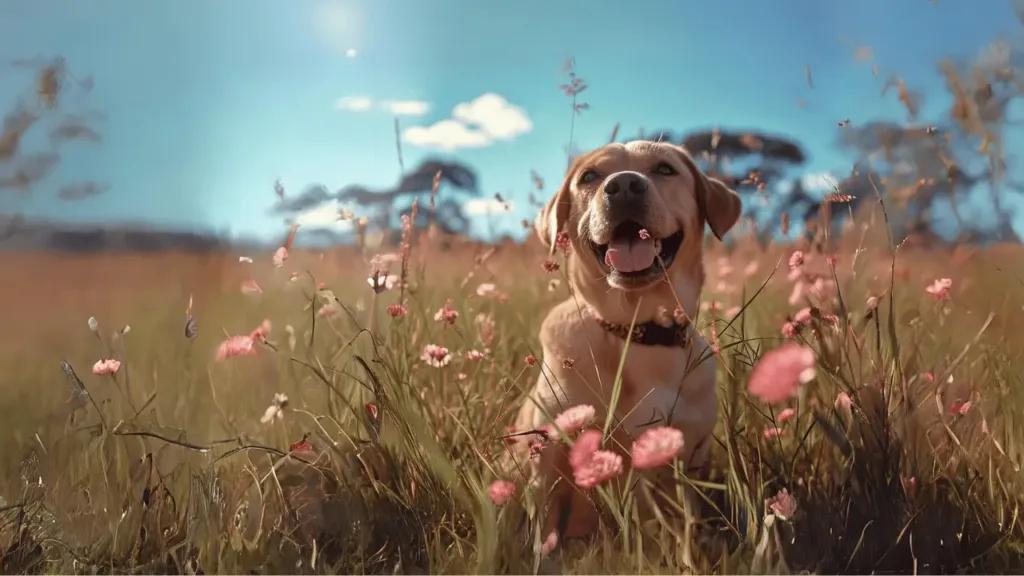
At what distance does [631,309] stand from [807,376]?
1.17 m

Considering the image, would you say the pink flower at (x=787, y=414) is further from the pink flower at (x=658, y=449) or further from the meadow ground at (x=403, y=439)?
the pink flower at (x=658, y=449)

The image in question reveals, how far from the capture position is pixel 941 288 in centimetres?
190

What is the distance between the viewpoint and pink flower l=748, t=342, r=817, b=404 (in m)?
1.17

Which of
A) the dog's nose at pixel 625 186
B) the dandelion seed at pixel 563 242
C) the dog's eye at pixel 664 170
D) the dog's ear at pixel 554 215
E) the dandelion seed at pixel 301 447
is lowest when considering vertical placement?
the dandelion seed at pixel 301 447

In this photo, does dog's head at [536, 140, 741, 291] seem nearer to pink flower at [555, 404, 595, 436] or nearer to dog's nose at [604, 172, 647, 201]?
dog's nose at [604, 172, 647, 201]

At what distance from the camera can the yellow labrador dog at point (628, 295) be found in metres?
2.07

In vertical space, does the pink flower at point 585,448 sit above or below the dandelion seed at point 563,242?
below

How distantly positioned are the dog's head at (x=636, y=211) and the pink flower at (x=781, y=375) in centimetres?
92

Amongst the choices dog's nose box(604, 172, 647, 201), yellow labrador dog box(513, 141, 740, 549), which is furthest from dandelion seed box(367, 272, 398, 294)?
dog's nose box(604, 172, 647, 201)

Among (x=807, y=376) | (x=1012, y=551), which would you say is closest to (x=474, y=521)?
(x=807, y=376)

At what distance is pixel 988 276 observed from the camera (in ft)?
6.27

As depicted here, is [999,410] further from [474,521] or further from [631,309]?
[474,521]

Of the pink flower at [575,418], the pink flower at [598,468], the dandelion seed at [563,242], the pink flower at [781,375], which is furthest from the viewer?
the dandelion seed at [563,242]

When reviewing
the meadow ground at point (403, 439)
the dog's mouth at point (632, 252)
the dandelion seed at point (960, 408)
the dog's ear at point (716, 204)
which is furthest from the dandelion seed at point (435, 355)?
the dandelion seed at point (960, 408)
